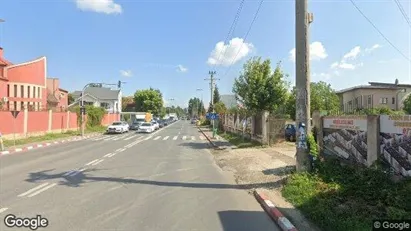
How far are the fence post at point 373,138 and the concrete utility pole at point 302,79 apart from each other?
5.94 ft

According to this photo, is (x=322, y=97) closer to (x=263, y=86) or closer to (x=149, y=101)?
(x=263, y=86)

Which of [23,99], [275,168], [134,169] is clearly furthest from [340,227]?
[23,99]

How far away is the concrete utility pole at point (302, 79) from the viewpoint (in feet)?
36.7

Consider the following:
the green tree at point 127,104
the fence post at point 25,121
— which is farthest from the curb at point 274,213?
the green tree at point 127,104

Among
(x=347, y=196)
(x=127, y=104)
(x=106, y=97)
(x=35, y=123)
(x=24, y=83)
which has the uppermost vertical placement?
(x=106, y=97)

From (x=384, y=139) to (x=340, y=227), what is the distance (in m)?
3.62

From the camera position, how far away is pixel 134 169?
48.9ft

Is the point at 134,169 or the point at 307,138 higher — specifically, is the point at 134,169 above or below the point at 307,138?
below

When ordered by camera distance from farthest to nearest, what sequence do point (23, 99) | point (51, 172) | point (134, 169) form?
point (23, 99) < point (134, 169) < point (51, 172)

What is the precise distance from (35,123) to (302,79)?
31.0m

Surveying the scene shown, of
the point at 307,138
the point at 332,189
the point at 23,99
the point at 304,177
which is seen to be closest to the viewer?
the point at 332,189

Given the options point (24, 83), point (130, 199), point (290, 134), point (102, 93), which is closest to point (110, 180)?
point (130, 199)

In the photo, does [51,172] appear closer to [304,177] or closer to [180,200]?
[180,200]

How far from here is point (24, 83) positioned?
4481 cm
